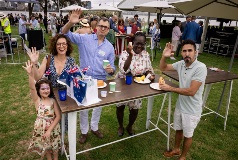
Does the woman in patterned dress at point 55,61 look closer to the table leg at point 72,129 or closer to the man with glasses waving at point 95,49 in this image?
the man with glasses waving at point 95,49

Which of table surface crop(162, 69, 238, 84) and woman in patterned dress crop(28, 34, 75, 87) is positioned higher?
woman in patterned dress crop(28, 34, 75, 87)

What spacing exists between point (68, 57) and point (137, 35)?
1.16 m

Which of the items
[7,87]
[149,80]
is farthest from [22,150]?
[7,87]

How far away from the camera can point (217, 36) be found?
39.7 ft

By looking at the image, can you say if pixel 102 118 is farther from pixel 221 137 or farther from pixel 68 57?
pixel 221 137

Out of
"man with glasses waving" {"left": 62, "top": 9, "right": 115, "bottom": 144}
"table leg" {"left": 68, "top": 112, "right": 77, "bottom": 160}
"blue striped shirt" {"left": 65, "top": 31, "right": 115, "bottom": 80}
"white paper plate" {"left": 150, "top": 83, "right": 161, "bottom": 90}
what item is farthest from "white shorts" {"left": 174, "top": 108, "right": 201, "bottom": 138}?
"table leg" {"left": 68, "top": 112, "right": 77, "bottom": 160}

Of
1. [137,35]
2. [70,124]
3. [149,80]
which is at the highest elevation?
[137,35]

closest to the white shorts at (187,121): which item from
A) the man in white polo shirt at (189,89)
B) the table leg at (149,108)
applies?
the man in white polo shirt at (189,89)

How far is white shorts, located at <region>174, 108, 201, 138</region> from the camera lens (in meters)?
2.74

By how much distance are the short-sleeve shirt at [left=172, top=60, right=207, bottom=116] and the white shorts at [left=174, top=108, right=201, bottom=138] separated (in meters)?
0.06

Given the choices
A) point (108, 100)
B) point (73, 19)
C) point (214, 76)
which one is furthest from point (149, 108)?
point (73, 19)

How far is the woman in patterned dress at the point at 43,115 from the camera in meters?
2.45

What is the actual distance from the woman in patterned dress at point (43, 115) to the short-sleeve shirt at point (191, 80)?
70.6 inches

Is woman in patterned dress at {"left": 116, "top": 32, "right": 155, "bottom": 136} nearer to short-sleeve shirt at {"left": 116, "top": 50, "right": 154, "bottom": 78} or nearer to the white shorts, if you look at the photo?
short-sleeve shirt at {"left": 116, "top": 50, "right": 154, "bottom": 78}
